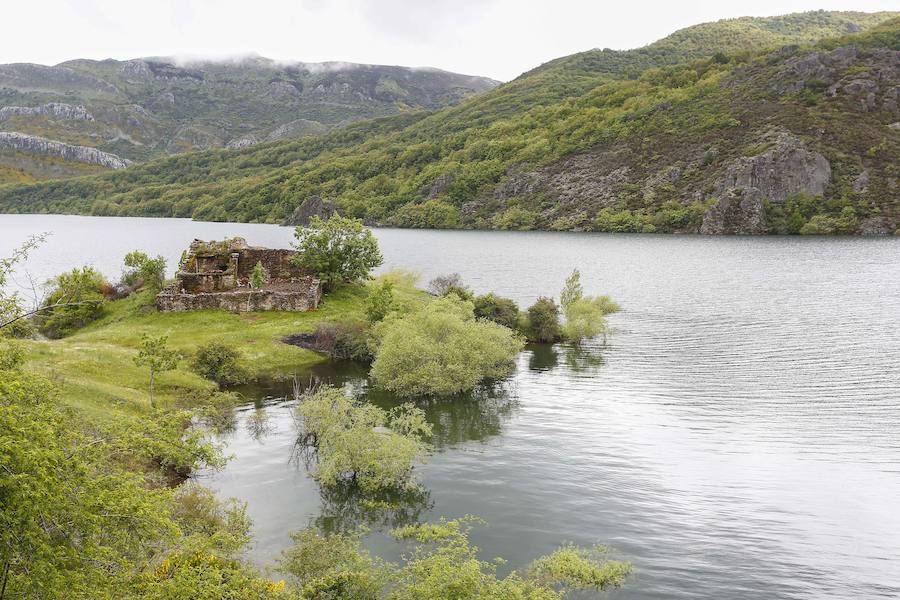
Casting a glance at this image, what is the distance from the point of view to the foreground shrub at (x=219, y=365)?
50094mm

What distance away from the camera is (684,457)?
3684cm

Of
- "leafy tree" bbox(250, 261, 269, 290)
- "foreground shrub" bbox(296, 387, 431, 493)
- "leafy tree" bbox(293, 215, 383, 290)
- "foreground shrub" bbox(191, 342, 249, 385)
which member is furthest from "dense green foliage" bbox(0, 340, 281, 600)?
"leafy tree" bbox(293, 215, 383, 290)

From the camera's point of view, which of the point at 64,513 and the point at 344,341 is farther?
the point at 344,341

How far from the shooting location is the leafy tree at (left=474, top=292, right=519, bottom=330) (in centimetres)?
7050

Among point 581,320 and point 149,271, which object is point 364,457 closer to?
point 581,320

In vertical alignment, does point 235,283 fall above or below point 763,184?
below

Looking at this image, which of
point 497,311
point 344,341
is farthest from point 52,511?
point 497,311

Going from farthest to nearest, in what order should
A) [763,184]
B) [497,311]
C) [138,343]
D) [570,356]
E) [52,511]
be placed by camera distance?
[763,184] < [497,311] < [570,356] < [138,343] < [52,511]

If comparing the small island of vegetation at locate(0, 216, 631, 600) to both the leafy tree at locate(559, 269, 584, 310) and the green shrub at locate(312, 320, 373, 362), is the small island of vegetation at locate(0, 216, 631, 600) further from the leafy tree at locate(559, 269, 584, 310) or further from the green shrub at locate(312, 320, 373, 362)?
the leafy tree at locate(559, 269, 584, 310)

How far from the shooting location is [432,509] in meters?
29.9

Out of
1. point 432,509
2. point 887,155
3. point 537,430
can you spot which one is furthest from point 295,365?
point 887,155

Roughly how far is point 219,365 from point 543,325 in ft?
127

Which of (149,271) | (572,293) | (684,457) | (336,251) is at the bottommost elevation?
(684,457)

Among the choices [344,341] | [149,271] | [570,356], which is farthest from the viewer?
[149,271]
